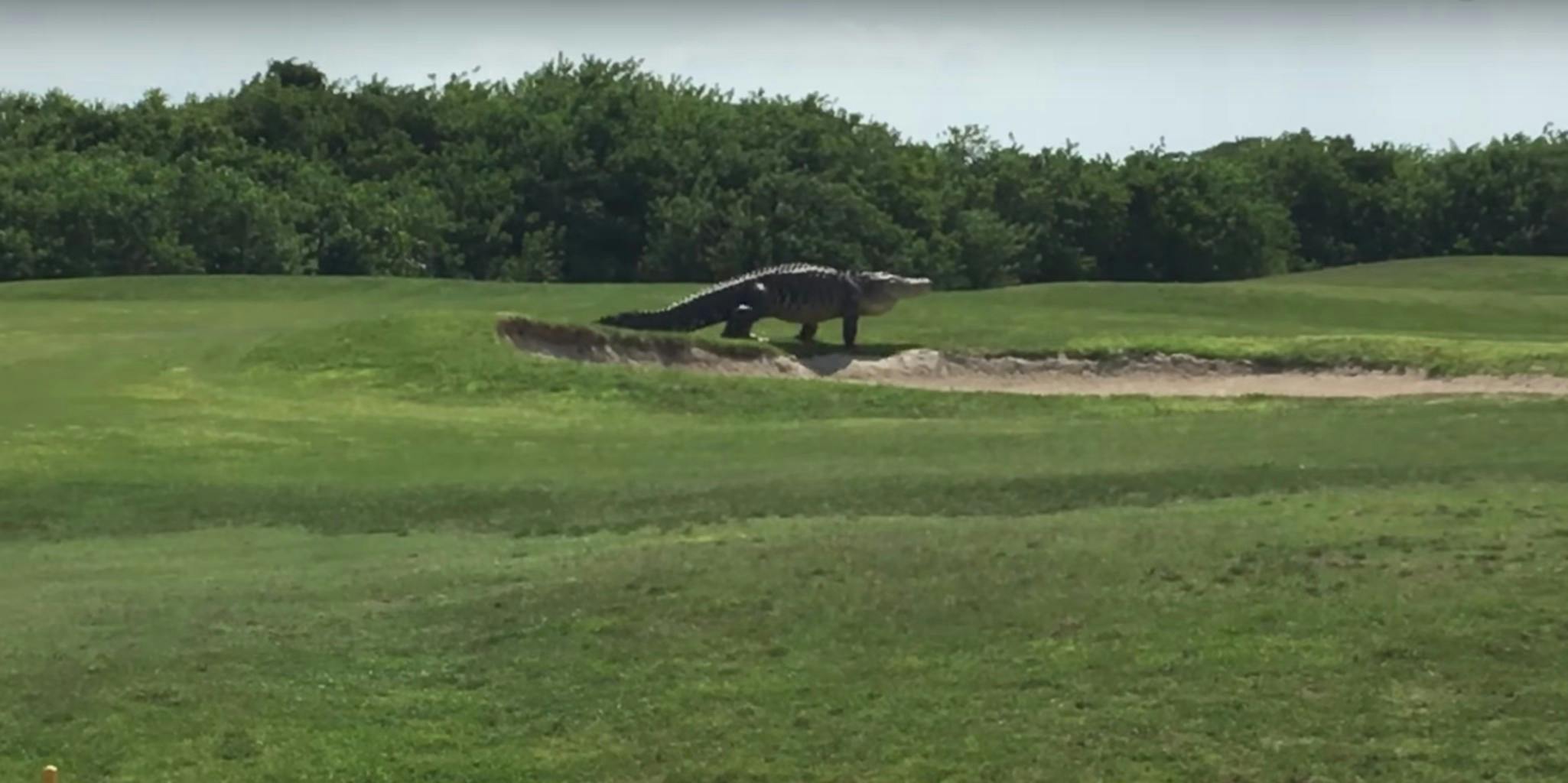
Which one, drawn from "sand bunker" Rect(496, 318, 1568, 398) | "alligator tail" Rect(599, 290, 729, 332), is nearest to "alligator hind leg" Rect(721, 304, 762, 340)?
"alligator tail" Rect(599, 290, 729, 332)

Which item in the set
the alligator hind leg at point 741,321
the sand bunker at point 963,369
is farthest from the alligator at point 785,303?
the sand bunker at point 963,369

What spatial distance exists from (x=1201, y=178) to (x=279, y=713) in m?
Result: 72.7

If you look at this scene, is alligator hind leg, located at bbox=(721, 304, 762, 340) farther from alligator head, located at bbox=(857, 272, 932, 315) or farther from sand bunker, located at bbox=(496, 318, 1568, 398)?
alligator head, located at bbox=(857, 272, 932, 315)

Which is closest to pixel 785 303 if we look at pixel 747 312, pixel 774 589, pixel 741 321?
pixel 747 312

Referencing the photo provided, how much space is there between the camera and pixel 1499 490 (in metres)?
14.7

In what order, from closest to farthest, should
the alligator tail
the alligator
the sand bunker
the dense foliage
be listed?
the sand bunker, the alligator, the alligator tail, the dense foliage

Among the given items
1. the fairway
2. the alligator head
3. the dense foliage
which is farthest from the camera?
the dense foliage

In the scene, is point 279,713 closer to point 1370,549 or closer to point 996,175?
point 1370,549

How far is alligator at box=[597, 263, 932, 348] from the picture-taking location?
30109 millimetres

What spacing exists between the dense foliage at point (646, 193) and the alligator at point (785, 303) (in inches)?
1203

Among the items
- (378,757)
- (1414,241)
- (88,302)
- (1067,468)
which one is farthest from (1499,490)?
(1414,241)

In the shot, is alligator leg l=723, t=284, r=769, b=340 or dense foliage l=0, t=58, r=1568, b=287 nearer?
alligator leg l=723, t=284, r=769, b=340

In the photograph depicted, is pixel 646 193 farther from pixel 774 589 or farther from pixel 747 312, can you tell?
pixel 774 589

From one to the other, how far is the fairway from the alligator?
5000 millimetres
